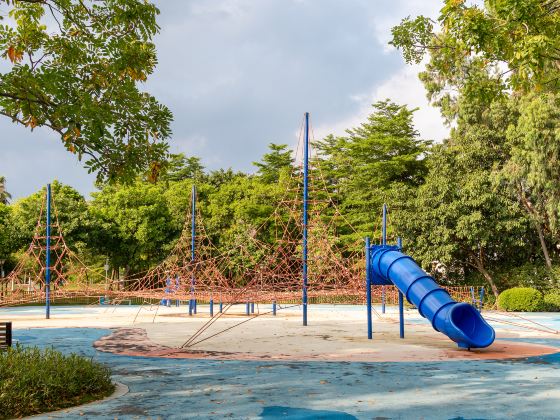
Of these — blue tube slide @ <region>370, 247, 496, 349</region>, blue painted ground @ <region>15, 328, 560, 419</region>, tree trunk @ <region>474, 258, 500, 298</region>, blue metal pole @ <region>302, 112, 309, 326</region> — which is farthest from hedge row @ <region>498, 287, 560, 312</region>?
blue painted ground @ <region>15, 328, 560, 419</region>

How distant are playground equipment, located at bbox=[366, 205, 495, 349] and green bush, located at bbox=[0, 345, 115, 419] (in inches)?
348

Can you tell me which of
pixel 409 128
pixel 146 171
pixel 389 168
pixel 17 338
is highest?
pixel 409 128

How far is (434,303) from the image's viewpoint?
51.1 feet

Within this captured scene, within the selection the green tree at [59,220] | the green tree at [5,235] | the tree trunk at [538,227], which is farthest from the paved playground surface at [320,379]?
the green tree at [5,235]

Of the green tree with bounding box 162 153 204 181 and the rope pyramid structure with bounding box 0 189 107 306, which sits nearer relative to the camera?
the rope pyramid structure with bounding box 0 189 107 306

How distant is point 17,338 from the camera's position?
61.4 ft

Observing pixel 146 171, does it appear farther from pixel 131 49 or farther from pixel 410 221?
pixel 410 221

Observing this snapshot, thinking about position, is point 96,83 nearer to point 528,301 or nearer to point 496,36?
point 496,36

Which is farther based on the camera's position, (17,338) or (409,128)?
(409,128)

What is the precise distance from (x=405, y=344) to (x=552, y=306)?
19688 mm

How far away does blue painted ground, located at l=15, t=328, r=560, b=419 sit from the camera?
8125 mm

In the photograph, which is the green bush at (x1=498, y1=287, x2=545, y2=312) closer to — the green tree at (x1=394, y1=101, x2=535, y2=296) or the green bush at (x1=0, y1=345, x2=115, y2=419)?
the green tree at (x1=394, y1=101, x2=535, y2=296)

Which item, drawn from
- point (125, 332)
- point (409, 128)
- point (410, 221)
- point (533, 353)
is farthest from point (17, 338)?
point (409, 128)

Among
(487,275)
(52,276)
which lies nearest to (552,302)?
(487,275)
